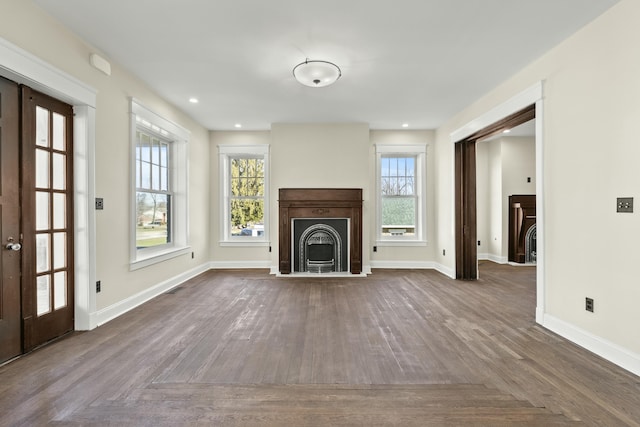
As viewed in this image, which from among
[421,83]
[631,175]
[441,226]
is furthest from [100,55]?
[441,226]

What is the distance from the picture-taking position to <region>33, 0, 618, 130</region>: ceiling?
2395 millimetres

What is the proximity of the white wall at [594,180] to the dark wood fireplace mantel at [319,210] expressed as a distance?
2881 mm

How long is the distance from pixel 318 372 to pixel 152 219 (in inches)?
137

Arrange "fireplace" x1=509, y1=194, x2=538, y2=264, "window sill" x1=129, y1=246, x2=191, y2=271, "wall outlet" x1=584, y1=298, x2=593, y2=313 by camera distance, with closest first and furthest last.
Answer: "wall outlet" x1=584, y1=298, x2=593, y2=313
"window sill" x1=129, y1=246, x2=191, y2=271
"fireplace" x1=509, y1=194, x2=538, y2=264

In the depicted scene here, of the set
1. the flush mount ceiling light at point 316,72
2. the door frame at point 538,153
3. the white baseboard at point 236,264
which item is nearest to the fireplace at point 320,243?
the white baseboard at point 236,264

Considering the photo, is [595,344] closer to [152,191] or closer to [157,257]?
[157,257]

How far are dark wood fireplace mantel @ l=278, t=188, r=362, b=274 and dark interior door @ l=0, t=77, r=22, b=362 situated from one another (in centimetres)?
349

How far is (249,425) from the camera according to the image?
1.62 meters

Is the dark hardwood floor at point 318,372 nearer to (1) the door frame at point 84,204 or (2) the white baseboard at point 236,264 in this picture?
(1) the door frame at point 84,204

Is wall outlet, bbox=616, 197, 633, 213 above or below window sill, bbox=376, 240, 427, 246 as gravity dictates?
above

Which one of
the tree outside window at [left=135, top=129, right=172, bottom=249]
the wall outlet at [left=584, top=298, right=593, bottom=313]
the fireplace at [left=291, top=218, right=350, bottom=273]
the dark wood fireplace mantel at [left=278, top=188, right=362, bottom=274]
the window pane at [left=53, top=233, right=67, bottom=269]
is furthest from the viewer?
the fireplace at [left=291, top=218, right=350, bottom=273]

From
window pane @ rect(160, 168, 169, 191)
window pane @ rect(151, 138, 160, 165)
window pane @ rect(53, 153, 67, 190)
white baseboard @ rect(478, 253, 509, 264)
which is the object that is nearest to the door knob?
window pane @ rect(53, 153, 67, 190)

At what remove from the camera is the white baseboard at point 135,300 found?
3062 millimetres

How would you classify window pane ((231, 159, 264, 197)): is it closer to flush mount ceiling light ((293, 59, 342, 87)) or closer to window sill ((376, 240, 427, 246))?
window sill ((376, 240, 427, 246))
